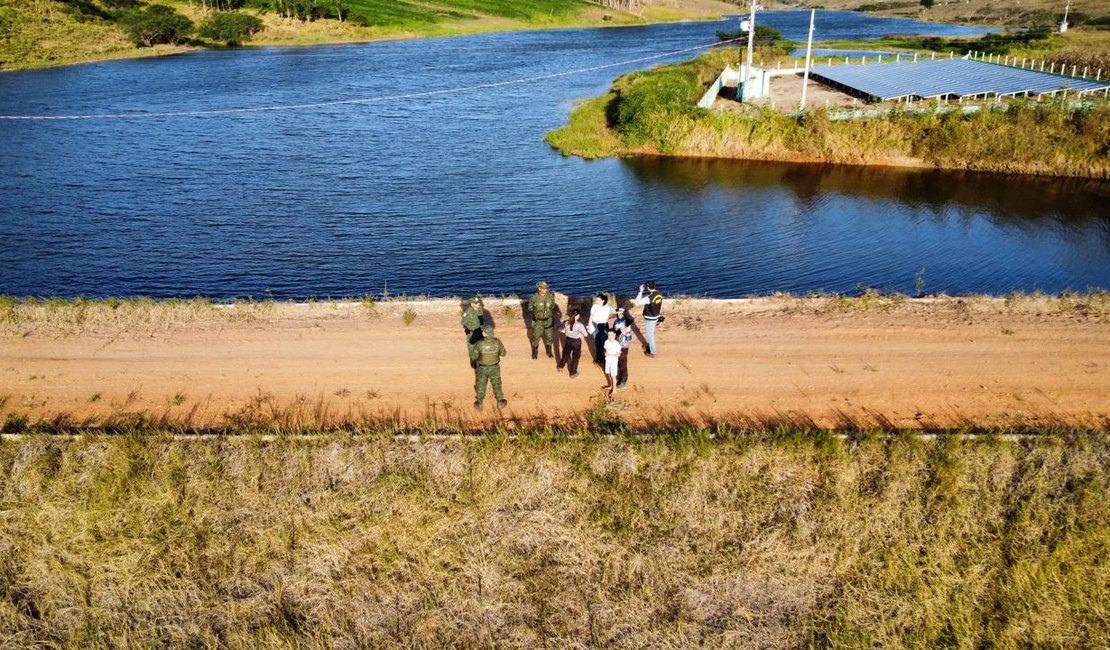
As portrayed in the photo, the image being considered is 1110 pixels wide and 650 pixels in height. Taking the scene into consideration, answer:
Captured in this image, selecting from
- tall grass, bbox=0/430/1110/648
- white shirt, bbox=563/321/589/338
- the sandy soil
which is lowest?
tall grass, bbox=0/430/1110/648

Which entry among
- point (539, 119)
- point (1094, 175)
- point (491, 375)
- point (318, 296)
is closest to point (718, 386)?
point (491, 375)

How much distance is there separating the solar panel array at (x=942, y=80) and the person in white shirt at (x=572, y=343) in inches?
1370

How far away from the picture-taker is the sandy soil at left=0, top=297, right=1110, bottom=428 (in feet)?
41.4

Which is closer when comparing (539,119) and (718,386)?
(718,386)

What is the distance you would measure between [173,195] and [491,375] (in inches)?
1023

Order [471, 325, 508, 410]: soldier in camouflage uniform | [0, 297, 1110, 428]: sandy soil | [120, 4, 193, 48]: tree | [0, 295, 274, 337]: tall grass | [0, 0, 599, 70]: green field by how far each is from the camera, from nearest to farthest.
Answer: [471, 325, 508, 410]: soldier in camouflage uniform, [0, 297, 1110, 428]: sandy soil, [0, 295, 274, 337]: tall grass, [0, 0, 599, 70]: green field, [120, 4, 193, 48]: tree

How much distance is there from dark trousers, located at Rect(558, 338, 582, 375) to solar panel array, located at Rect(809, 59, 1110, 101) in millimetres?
34748

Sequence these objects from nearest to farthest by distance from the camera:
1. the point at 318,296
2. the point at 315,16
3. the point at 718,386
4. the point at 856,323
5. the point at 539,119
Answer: the point at 718,386 < the point at 856,323 < the point at 318,296 < the point at 539,119 < the point at 315,16

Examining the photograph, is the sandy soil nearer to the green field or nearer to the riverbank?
the riverbank

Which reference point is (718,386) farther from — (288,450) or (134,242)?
(134,242)

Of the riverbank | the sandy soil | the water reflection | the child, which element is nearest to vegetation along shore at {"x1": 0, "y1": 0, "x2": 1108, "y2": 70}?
the riverbank

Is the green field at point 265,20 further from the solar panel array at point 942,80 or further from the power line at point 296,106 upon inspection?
the solar panel array at point 942,80

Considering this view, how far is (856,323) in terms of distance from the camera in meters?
15.7

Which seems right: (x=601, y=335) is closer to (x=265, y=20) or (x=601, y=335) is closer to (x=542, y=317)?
(x=542, y=317)
